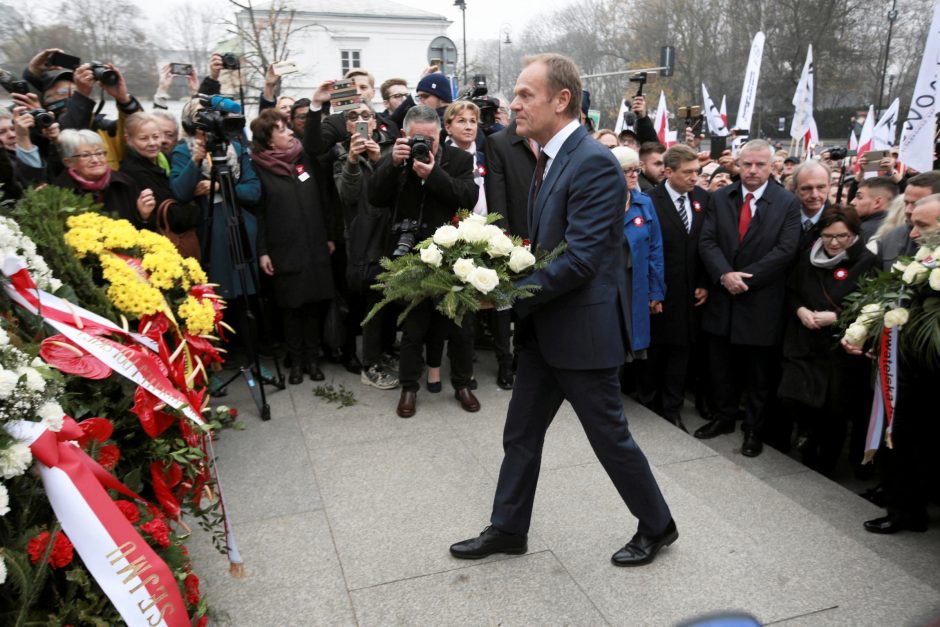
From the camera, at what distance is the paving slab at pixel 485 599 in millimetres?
2834

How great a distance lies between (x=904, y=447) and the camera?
3.83 metres

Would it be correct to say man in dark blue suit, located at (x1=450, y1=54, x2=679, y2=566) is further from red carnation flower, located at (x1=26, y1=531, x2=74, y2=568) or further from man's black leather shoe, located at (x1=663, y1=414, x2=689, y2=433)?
man's black leather shoe, located at (x1=663, y1=414, x2=689, y2=433)

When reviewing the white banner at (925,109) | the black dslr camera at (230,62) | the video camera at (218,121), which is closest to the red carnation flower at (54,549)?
the video camera at (218,121)

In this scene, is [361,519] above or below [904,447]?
below

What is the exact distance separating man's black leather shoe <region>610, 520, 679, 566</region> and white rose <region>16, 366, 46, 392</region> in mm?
2441

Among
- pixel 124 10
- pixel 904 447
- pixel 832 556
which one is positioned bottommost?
pixel 832 556

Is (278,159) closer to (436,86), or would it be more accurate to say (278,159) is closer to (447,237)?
(436,86)

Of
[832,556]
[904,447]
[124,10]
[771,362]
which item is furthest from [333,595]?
[124,10]

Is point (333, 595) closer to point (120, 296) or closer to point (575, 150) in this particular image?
point (120, 296)

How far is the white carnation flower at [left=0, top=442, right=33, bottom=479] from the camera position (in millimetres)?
1975

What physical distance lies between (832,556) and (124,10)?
22.3 meters

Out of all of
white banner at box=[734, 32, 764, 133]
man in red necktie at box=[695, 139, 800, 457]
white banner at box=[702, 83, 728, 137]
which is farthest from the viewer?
white banner at box=[702, 83, 728, 137]

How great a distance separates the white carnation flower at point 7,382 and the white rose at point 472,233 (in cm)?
167

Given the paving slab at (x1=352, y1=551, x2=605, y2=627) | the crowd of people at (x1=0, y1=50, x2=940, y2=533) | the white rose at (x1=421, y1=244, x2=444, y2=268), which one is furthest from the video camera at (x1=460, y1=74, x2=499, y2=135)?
the paving slab at (x1=352, y1=551, x2=605, y2=627)
